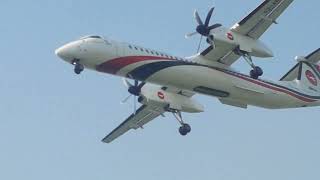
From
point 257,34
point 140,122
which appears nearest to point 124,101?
point 140,122

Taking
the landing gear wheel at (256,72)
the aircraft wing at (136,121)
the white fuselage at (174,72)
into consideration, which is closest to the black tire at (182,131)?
the aircraft wing at (136,121)

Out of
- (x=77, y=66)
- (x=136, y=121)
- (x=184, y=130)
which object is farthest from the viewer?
(x=136, y=121)

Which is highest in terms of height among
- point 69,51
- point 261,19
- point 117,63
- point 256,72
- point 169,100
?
point 69,51

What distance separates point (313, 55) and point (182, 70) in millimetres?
9528

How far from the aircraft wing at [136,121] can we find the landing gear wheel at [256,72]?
26.5ft

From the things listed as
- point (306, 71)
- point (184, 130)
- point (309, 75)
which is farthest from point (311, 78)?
point (184, 130)

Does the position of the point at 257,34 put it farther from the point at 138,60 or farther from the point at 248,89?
the point at 138,60

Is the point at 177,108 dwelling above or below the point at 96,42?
below

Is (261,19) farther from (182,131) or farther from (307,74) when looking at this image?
(182,131)

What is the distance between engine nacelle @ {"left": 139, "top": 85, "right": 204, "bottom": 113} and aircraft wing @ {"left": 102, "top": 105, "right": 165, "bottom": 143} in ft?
4.60

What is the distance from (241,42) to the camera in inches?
1783

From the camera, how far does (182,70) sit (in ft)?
148

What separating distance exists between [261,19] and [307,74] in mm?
7609

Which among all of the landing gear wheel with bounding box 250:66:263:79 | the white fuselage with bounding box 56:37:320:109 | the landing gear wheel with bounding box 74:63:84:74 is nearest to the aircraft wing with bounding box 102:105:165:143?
the white fuselage with bounding box 56:37:320:109
